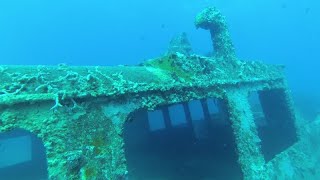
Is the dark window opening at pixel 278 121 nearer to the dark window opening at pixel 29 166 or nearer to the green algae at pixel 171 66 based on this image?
the green algae at pixel 171 66

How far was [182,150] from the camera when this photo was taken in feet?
41.0

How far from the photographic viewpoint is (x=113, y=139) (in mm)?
4559

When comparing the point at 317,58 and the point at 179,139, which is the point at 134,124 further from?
the point at 317,58

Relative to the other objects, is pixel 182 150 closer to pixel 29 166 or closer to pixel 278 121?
pixel 278 121

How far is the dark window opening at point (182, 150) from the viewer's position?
978 cm

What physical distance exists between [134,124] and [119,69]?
338 inches

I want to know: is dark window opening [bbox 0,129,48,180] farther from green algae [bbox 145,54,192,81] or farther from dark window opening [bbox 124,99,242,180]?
green algae [bbox 145,54,192,81]

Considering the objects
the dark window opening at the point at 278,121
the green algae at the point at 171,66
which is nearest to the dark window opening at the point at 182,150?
the dark window opening at the point at 278,121

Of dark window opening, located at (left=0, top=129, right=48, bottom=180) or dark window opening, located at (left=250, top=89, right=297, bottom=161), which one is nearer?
dark window opening, located at (left=250, top=89, right=297, bottom=161)

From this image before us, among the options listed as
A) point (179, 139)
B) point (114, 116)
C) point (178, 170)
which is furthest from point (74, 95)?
point (179, 139)

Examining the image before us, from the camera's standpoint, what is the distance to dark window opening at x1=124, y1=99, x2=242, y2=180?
9.78m

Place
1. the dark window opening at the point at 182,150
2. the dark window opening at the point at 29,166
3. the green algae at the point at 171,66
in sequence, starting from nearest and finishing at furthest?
the green algae at the point at 171,66 < the dark window opening at the point at 182,150 < the dark window opening at the point at 29,166

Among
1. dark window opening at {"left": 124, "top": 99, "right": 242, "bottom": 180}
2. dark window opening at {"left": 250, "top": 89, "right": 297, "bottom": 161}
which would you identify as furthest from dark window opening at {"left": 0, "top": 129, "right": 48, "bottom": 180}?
dark window opening at {"left": 250, "top": 89, "right": 297, "bottom": 161}

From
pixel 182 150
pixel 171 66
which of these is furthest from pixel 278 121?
pixel 171 66
